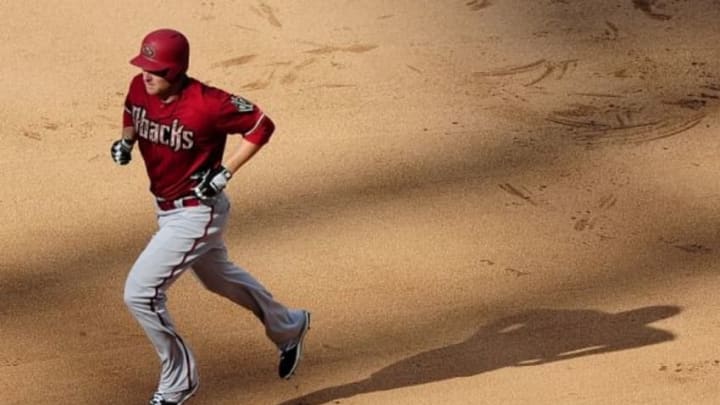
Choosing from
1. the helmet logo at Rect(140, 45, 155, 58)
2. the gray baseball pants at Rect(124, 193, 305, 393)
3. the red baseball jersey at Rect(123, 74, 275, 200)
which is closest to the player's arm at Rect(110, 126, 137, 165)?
the red baseball jersey at Rect(123, 74, 275, 200)

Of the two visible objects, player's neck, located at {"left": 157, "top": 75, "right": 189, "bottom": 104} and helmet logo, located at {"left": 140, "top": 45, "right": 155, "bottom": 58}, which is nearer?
helmet logo, located at {"left": 140, "top": 45, "right": 155, "bottom": 58}

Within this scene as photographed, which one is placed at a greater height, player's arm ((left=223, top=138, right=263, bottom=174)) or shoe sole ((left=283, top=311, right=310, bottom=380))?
player's arm ((left=223, top=138, right=263, bottom=174))

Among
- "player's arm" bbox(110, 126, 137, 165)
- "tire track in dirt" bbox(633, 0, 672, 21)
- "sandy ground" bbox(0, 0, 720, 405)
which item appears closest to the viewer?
"player's arm" bbox(110, 126, 137, 165)

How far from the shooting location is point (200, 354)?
8602 millimetres

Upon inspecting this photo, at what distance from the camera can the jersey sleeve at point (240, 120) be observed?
741 cm

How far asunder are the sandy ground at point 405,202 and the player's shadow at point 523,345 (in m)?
0.02

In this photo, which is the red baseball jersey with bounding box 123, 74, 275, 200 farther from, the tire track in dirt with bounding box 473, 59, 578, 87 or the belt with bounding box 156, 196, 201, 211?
the tire track in dirt with bounding box 473, 59, 578, 87

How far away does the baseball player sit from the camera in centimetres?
735

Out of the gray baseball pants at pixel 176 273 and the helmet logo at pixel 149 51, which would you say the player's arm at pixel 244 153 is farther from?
the helmet logo at pixel 149 51

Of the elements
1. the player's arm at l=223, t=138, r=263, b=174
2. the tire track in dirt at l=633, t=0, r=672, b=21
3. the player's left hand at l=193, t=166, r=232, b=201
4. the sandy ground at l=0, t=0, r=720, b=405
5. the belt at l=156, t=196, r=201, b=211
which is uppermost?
the player's arm at l=223, t=138, r=263, b=174

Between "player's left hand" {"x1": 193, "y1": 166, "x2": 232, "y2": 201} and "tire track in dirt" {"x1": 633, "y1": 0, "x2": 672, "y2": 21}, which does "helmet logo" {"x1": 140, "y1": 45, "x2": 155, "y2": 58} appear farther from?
"tire track in dirt" {"x1": 633, "y1": 0, "x2": 672, "y2": 21}

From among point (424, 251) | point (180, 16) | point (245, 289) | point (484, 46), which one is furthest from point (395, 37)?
point (245, 289)

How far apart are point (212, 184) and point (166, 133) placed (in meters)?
0.32

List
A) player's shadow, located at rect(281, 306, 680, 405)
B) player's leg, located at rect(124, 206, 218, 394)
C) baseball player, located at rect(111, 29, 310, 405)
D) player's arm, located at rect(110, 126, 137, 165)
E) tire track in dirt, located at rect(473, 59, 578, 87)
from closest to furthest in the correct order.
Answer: baseball player, located at rect(111, 29, 310, 405) → player's leg, located at rect(124, 206, 218, 394) → player's arm, located at rect(110, 126, 137, 165) → player's shadow, located at rect(281, 306, 680, 405) → tire track in dirt, located at rect(473, 59, 578, 87)
